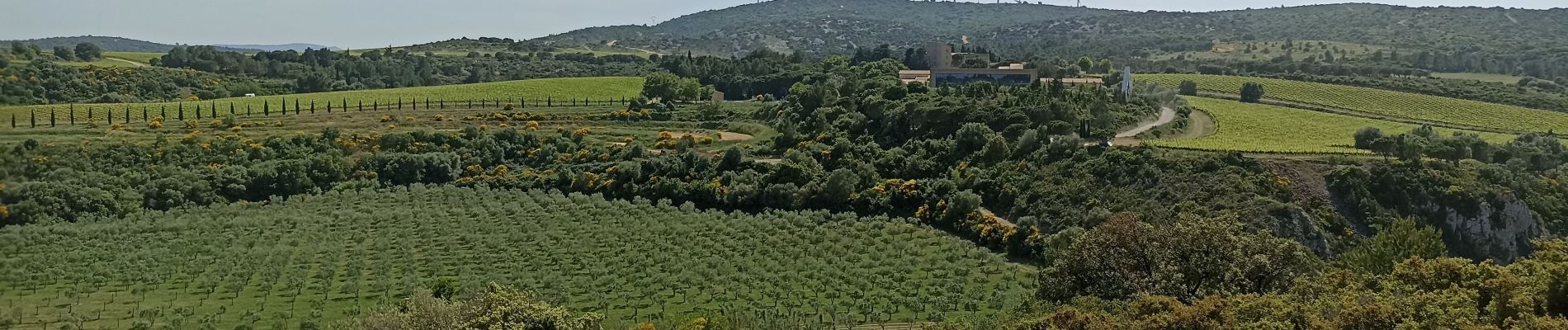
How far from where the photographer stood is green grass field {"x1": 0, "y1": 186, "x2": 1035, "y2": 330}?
33281mm

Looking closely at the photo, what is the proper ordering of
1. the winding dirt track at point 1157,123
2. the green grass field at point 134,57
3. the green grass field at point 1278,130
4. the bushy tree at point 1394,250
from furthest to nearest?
the green grass field at point 134,57, the winding dirt track at point 1157,123, the green grass field at point 1278,130, the bushy tree at point 1394,250

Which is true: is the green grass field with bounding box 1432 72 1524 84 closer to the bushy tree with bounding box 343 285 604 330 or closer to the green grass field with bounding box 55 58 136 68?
the bushy tree with bounding box 343 285 604 330

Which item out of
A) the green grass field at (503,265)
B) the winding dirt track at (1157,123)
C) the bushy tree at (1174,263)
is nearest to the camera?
the bushy tree at (1174,263)

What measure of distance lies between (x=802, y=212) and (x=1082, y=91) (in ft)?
81.7

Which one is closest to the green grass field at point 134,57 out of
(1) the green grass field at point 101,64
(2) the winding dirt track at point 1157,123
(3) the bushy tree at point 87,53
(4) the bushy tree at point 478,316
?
(3) the bushy tree at point 87,53

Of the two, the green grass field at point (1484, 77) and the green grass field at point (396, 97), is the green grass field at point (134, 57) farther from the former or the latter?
the green grass field at point (1484, 77)

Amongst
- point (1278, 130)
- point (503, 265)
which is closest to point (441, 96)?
point (503, 265)

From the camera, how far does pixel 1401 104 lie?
8275 centimetres

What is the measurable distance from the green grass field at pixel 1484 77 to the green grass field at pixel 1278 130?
41192 millimetres

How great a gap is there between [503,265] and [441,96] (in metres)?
58.1

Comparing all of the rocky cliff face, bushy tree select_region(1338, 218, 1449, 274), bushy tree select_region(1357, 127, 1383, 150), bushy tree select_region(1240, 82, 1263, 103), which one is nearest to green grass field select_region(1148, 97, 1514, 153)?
bushy tree select_region(1357, 127, 1383, 150)

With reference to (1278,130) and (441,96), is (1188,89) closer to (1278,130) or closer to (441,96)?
(1278,130)

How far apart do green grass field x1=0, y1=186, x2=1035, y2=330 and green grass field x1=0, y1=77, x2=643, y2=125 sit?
28.4 m

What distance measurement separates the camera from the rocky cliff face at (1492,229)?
4284 centimetres
